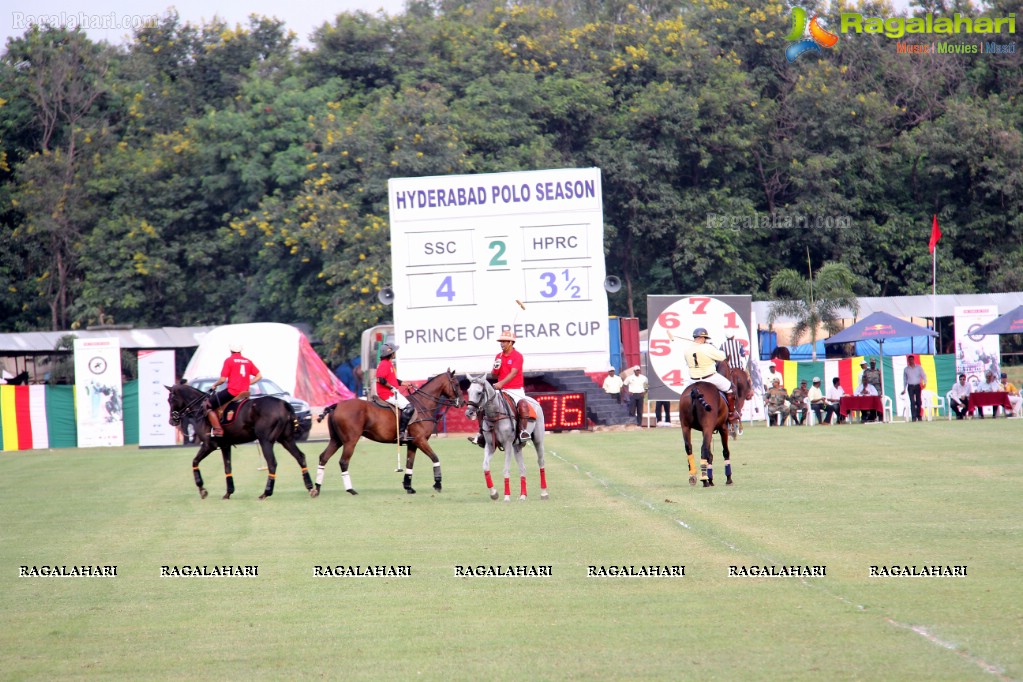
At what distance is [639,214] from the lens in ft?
158

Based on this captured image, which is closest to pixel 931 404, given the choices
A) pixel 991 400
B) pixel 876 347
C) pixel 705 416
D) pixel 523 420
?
pixel 991 400

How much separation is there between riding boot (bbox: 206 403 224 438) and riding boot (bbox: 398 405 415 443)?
2491mm

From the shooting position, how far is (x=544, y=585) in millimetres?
9992

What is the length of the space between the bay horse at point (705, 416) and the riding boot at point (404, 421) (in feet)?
12.7

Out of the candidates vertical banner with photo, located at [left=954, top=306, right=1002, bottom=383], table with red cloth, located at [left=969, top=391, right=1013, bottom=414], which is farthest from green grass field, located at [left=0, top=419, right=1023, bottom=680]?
vertical banner with photo, located at [left=954, top=306, right=1002, bottom=383]

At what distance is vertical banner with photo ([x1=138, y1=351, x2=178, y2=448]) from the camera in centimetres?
3456

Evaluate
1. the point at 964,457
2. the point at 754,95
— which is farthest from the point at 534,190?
Answer: the point at 754,95

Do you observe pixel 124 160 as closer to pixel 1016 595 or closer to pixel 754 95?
pixel 754 95

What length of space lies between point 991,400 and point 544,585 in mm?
26287

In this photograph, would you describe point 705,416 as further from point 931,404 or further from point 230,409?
point 931,404

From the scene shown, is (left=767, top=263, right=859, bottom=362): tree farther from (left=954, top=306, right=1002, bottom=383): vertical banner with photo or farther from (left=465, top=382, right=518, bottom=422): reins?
(left=465, top=382, right=518, bottom=422): reins

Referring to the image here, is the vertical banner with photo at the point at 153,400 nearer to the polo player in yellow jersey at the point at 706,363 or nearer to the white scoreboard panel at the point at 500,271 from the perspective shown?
the white scoreboard panel at the point at 500,271

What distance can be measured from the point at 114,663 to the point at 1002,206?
45.6 meters

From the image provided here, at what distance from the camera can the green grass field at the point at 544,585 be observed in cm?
762
